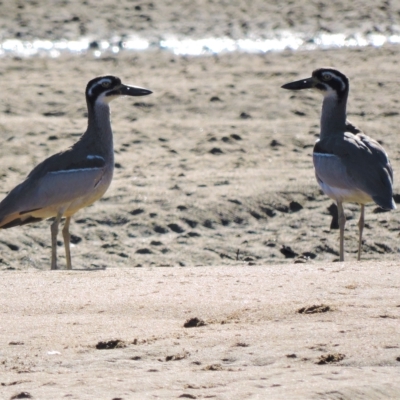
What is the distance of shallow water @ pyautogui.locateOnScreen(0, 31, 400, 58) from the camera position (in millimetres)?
16562

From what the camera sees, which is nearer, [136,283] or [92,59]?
[136,283]

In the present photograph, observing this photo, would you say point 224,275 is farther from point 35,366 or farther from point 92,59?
point 92,59

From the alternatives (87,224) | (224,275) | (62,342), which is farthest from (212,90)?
(62,342)

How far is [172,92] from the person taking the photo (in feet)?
47.1

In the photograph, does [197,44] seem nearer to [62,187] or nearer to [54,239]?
[62,187]

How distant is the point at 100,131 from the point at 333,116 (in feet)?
6.74

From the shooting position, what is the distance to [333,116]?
9.98 meters

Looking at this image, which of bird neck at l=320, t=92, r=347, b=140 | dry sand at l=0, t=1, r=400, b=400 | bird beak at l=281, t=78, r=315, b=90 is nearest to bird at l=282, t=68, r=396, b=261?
bird neck at l=320, t=92, r=347, b=140

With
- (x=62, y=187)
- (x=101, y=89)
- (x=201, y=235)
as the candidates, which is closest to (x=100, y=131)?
(x=101, y=89)

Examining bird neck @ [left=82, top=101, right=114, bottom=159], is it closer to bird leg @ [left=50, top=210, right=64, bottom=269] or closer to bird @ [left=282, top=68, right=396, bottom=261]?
bird leg @ [left=50, top=210, right=64, bottom=269]

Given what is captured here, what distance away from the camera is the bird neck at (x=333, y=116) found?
9.89 m

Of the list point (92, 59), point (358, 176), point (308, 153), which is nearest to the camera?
point (358, 176)

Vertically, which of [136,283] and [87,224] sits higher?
[136,283]

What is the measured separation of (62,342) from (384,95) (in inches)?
372
